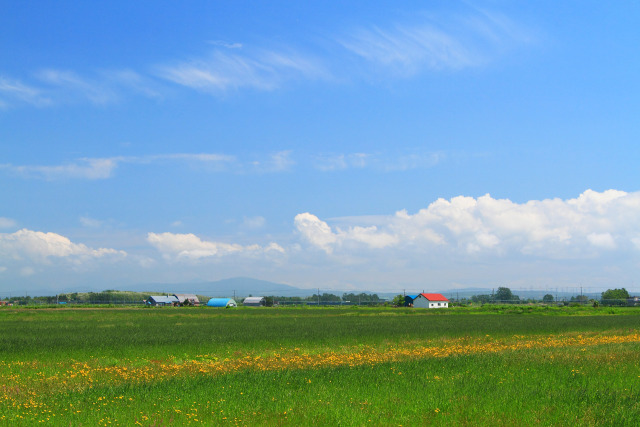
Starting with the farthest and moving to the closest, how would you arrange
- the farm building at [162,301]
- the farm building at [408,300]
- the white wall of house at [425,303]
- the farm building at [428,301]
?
1. the farm building at [162,301]
2. the farm building at [408,300]
3. the farm building at [428,301]
4. the white wall of house at [425,303]

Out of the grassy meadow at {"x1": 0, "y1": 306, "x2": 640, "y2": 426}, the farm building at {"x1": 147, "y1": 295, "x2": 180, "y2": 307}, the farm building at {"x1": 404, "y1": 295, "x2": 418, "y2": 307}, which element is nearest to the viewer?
the grassy meadow at {"x1": 0, "y1": 306, "x2": 640, "y2": 426}

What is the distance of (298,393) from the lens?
1470 centimetres

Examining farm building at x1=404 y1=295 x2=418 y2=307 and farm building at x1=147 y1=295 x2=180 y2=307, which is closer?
farm building at x1=404 y1=295 x2=418 y2=307

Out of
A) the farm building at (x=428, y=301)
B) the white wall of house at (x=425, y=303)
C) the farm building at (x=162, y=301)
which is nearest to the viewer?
the white wall of house at (x=425, y=303)

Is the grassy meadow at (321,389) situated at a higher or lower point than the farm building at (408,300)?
higher

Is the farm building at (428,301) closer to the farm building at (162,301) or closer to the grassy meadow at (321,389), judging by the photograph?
the farm building at (162,301)

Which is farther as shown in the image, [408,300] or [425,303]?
[408,300]

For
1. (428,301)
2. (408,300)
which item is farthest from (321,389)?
(408,300)

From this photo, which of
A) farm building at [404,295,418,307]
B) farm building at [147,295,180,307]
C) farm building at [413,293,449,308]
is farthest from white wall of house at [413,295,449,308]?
farm building at [147,295,180,307]

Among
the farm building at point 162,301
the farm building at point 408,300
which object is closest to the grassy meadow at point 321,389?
the farm building at point 408,300

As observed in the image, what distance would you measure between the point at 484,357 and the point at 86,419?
1504 centimetres

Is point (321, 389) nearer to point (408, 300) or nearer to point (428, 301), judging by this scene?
point (428, 301)

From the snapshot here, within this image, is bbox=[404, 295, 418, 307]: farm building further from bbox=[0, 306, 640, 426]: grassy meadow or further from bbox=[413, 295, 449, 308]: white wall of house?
bbox=[0, 306, 640, 426]: grassy meadow

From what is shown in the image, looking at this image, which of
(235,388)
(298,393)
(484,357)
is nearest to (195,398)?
(235,388)
